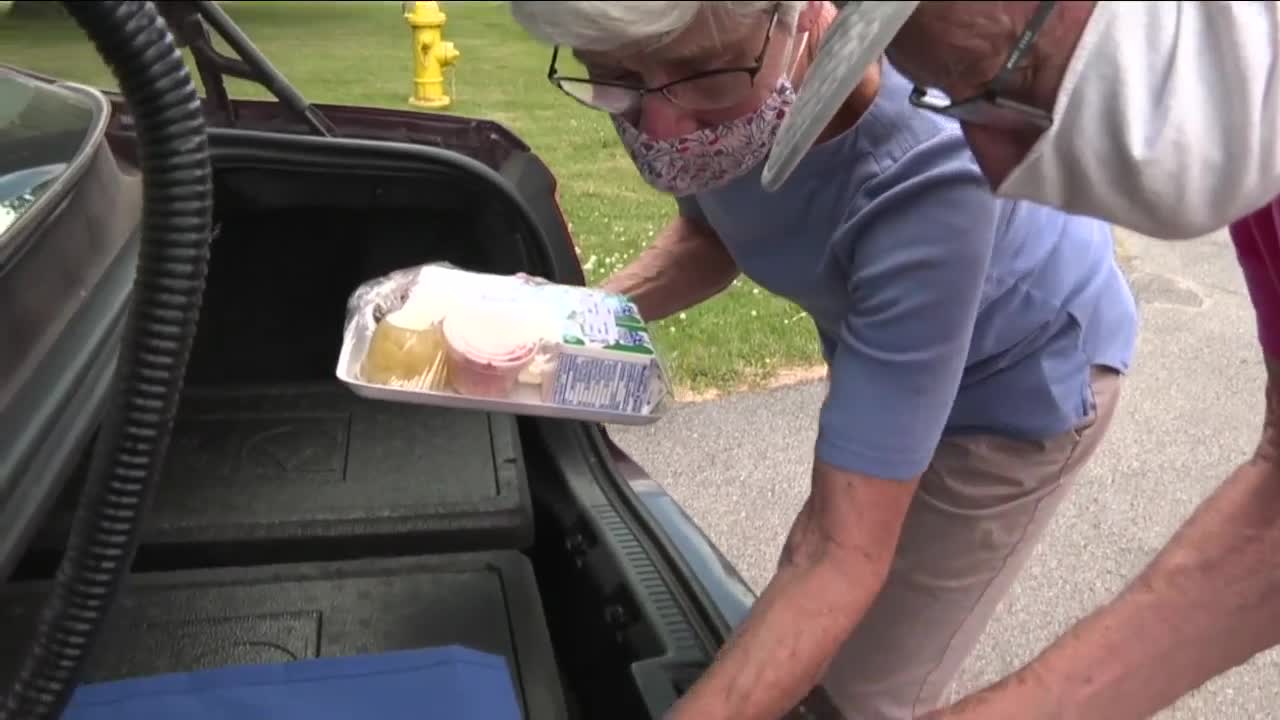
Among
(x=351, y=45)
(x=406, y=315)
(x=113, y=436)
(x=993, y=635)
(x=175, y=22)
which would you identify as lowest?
(x=351, y=45)

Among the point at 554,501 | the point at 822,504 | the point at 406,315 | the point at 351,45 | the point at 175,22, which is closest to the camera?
the point at 175,22

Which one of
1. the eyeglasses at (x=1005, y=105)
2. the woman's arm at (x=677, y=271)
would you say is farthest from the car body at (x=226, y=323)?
the eyeglasses at (x=1005, y=105)

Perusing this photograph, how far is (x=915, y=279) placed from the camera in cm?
125

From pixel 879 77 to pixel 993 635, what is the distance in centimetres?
206

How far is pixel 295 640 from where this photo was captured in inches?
58.6

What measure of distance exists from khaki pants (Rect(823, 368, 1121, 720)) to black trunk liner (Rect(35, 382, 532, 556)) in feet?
1.89

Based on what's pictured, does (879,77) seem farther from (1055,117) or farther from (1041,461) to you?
(1041,461)

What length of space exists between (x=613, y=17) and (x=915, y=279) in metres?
0.45

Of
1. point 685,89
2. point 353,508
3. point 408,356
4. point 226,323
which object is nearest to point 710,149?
point 685,89

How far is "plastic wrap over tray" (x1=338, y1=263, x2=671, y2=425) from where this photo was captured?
1.55 metres

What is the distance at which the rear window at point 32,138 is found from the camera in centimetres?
135

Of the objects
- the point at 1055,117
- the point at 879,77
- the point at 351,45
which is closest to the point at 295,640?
the point at 879,77

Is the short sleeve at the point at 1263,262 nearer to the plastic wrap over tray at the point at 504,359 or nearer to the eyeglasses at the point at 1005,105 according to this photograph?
the eyeglasses at the point at 1005,105

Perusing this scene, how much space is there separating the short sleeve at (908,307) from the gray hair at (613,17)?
0.29 metres
